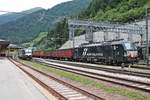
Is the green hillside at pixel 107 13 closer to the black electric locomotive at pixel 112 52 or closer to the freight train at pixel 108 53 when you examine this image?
the freight train at pixel 108 53

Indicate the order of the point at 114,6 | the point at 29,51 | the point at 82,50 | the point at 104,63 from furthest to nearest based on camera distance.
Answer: the point at 114,6 → the point at 29,51 → the point at 82,50 → the point at 104,63

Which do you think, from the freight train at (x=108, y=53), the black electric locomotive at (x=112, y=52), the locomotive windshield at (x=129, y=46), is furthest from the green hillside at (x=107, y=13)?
the locomotive windshield at (x=129, y=46)

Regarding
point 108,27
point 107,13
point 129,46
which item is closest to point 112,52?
point 129,46

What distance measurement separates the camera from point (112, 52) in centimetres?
4941

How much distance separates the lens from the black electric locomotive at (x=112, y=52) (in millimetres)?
46594

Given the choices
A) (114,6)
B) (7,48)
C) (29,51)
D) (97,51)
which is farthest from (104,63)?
(114,6)

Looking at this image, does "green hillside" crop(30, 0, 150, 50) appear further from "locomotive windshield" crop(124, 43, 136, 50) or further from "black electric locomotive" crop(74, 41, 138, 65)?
"locomotive windshield" crop(124, 43, 136, 50)

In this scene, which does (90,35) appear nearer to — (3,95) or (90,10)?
(3,95)

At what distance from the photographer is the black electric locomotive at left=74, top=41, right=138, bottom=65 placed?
4659 cm

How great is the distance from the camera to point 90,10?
180625 mm

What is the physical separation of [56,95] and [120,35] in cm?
7395

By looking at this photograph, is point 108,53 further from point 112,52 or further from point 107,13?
point 107,13

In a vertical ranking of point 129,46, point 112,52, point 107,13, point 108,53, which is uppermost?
point 107,13

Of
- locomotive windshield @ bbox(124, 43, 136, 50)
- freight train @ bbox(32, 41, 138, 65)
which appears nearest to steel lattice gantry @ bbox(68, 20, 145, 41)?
freight train @ bbox(32, 41, 138, 65)
